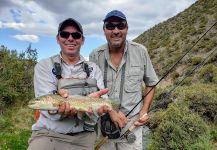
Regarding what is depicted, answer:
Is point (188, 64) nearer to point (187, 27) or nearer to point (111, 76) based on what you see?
point (187, 27)

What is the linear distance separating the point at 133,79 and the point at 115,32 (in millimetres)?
786

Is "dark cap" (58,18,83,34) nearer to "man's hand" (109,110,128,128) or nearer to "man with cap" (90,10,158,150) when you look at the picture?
"man with cap" (90,10,158,150)

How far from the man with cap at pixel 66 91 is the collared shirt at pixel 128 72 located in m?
0.85

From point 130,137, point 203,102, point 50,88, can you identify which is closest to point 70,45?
point 50,88

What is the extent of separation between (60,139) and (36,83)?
2.54ft

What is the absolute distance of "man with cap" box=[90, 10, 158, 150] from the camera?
6.33m

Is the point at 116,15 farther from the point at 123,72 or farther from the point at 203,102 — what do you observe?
the point at 203,102

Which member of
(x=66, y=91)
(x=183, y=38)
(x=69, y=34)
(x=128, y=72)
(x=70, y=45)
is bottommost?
(x=66, y=91)

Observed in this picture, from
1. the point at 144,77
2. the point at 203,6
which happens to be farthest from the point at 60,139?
the point at 203,6

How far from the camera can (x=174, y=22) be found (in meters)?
53.5

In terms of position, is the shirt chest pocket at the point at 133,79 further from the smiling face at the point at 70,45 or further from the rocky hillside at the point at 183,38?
the rocky hillside at the point at 183,38

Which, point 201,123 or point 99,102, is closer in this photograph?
point 99,102

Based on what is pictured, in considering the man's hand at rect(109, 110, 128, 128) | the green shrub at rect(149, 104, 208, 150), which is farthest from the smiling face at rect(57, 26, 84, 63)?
the green shrub at rect(149, 104, 208, 150)

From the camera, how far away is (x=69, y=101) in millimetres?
5008
